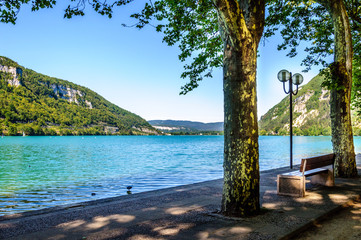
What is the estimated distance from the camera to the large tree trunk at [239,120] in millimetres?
5809

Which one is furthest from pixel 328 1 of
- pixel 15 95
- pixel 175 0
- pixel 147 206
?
pixel 15 95

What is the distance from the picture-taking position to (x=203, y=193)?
868 centimetres

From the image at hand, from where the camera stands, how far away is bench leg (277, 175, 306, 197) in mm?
7754

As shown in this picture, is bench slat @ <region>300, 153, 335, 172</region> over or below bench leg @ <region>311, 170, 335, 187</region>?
over

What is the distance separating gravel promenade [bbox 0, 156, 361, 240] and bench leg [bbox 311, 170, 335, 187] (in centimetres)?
120

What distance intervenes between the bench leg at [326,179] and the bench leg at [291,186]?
2067mm

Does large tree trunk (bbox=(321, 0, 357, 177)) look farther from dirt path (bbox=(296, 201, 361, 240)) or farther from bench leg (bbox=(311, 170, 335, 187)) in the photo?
dirt path (bbox=(296, 201, 361, 240))

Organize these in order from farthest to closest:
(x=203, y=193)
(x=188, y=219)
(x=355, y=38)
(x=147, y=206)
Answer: (x=355, y=38)
(x=203, y=193)
(x=147, y=206)
(x=188, y=219)

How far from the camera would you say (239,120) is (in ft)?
19.1

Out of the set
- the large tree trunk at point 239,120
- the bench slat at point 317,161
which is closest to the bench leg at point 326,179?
the bench slat at point 317,161

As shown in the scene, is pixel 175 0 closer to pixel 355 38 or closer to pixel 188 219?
pixel 188 219

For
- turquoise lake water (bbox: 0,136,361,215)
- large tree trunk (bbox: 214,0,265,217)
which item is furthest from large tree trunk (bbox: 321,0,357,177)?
turquoise lake water (bbox: 0,136,361,215)

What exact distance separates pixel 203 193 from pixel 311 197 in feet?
9.23

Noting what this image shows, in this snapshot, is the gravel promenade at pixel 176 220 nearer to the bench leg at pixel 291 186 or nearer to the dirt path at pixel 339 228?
the dirt path at pixel 339 228
